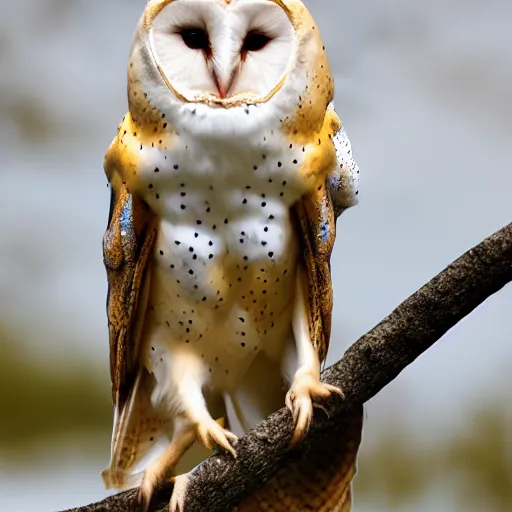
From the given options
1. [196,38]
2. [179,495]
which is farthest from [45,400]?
[196,38]

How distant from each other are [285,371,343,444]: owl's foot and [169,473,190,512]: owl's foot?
0.58 ft

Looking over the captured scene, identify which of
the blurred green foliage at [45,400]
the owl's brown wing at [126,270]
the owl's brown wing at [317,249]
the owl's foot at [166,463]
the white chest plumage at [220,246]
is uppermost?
the blurred green foliage at [45,400]

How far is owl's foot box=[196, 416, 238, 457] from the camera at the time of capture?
5.35ft

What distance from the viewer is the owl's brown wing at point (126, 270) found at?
171 cm

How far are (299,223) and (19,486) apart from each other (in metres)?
1.60

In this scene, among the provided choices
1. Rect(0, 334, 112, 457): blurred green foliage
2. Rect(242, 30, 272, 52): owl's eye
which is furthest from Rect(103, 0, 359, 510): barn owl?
Rect(0, 334, 112, 457): blurred green foliage

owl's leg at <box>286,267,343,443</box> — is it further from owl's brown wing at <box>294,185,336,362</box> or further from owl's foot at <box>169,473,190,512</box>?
owl's foot at <box>169,473,190,512</box>

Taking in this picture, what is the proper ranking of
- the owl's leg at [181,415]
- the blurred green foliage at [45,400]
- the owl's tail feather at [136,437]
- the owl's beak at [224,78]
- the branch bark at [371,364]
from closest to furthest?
the branch bark at [371,364] → the owl's beak at [224,78] → the owl's leg at [181,415] → the owl's tail feather at [136,437] → the blurred green foliage at [45,400]

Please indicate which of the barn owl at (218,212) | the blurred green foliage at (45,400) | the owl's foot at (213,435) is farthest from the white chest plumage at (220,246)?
the blurred green foliage at (45,400)

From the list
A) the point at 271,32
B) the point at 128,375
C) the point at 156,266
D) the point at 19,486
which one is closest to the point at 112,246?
the point at 156,266

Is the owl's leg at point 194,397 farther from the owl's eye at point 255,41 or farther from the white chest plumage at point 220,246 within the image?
the owl's eye at point 255,41

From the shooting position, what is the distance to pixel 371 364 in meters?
1.58

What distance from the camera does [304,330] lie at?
1.75m

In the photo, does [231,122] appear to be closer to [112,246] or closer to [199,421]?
[112,246]
